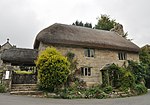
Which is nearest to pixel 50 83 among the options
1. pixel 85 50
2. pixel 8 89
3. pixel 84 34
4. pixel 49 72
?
pixel 49 72

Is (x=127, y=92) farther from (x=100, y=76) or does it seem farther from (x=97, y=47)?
(x=97, y=47)

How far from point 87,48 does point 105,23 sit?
21.0 meters

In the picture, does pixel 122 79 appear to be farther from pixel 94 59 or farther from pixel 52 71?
pixel 52 71

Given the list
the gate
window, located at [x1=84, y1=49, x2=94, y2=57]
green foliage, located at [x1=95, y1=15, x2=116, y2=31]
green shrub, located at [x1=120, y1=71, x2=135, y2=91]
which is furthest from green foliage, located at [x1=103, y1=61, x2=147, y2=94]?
green foliage, located at [x1=95, y1=15, x2=116, y2=31]

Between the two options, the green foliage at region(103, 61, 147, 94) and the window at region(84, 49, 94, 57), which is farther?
the window at region(84, 49, 94, 57)

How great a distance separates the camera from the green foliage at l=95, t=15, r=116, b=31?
125 feet

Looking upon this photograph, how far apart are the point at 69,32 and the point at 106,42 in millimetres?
4725

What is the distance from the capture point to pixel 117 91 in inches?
659

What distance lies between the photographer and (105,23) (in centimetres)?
3909

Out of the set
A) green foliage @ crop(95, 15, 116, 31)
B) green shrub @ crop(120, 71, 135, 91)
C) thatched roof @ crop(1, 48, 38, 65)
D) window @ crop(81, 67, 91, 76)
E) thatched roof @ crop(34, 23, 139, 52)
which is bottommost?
green shrub @ crop(120, 71, 135, 91)

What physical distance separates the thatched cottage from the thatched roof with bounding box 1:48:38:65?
71.3 inches

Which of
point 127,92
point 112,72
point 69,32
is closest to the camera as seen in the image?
point 127,92

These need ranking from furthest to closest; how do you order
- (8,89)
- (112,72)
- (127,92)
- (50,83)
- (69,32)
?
(69,32) < (112,72) < (127,92) < (8,89) < (50,83)

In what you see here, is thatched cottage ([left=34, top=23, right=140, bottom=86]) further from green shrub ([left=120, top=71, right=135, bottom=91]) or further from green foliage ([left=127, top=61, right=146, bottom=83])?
green shrub ([left=120, top=71, right=135, bottom=91])
